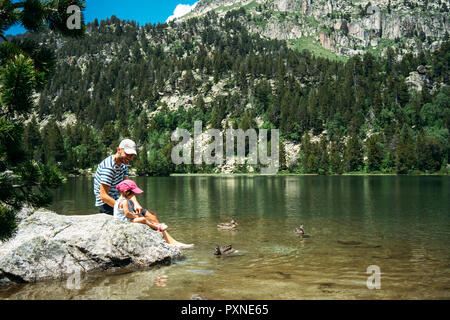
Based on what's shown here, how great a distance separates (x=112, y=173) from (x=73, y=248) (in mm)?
2832

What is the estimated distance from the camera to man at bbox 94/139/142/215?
11578 millimetres

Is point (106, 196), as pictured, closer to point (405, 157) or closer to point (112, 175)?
point (112, 175)

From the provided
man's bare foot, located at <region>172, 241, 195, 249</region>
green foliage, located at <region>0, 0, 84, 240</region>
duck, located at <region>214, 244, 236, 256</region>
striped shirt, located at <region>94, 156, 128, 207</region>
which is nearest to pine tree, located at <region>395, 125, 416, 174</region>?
duck, located at <region>214, 244, 236, 256</region>

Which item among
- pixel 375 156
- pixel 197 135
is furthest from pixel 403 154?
pixel 197 135

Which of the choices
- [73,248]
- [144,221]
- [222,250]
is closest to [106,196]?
[144,221]

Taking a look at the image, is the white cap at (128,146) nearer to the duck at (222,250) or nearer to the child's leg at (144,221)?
the child's leg at (144,221)

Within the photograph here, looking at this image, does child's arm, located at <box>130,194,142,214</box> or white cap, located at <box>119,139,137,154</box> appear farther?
child's arm, located at <box>130,194,142,214</box>

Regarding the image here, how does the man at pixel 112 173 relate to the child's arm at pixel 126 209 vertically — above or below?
above

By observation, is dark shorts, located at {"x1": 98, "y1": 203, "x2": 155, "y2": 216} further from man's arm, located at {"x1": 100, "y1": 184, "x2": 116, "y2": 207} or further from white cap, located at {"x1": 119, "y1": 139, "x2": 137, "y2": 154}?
white cap, located at {"x1": 119, "y1": 139, "x2": 137, "y2": 154}

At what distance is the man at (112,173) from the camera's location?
38.0ft

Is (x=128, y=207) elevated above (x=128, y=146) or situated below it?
below

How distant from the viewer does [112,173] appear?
12094 millimetres

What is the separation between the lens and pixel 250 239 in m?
19.2

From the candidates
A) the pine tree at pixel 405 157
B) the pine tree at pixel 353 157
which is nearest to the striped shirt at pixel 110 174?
the pine tree at pixel 405 157
